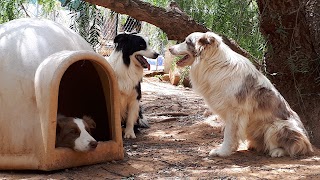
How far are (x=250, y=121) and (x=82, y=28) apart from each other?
3.23m

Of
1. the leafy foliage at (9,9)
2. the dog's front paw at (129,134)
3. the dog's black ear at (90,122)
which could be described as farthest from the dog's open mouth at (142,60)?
the leafy foliage at (9,9)

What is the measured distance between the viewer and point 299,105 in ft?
20.5

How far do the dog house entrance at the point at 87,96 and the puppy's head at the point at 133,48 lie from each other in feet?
4.34

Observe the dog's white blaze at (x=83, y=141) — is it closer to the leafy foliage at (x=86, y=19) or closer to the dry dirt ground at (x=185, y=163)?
the dry dirt ground at (x=185, y=163)

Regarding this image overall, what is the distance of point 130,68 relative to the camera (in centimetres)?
677

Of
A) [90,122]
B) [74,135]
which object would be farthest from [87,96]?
[74,135]

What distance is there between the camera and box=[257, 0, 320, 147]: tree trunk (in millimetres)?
5992

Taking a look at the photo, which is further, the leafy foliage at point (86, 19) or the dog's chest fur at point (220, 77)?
the leafy foliage at point (86, 19)

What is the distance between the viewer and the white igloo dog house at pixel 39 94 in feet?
14.2

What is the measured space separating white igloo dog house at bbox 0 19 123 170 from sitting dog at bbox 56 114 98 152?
12cm

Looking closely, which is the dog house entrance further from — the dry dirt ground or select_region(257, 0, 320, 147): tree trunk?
select_region(257, 0, 320, 147): tree trunk

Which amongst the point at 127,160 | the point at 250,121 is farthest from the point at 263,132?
the point at 127,160

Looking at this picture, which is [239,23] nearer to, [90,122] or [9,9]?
[90,122]

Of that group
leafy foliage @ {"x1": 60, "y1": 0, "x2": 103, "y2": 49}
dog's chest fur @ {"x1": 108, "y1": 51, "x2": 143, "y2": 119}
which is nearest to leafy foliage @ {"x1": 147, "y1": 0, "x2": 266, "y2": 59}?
dog's chest fur @ {"x1": 108, "y1": 51, "x2": 143, "y2": 119}
